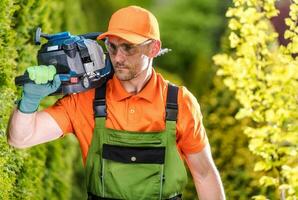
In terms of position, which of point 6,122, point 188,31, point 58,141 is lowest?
point 188,31

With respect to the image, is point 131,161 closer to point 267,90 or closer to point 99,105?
point 99,105

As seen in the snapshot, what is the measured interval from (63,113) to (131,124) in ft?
1.24

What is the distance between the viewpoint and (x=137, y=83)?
5.05 metres

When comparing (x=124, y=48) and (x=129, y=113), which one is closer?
(x=124, y=48)

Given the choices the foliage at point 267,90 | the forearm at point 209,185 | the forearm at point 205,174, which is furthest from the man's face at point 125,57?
the foliage at point 267,90

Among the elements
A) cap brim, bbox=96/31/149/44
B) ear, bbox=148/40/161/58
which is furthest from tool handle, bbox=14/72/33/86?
ear, bbox=148/40/161/58

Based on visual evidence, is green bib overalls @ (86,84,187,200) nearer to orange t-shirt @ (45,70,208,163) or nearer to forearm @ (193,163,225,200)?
orange t-shirt @ (45,70,208,163)

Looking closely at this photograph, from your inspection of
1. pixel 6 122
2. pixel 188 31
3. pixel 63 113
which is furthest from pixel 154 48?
pixel 188 31

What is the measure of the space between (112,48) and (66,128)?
514 mm

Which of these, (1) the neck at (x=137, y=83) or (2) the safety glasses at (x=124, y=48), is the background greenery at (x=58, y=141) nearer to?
(1) the neck at (x=137, y=83)

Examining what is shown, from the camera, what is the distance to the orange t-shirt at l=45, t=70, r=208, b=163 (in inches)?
195

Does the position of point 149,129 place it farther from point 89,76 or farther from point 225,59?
point 225,59

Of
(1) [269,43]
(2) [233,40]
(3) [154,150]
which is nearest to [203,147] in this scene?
(3) [154,150]

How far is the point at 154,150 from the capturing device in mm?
4930
